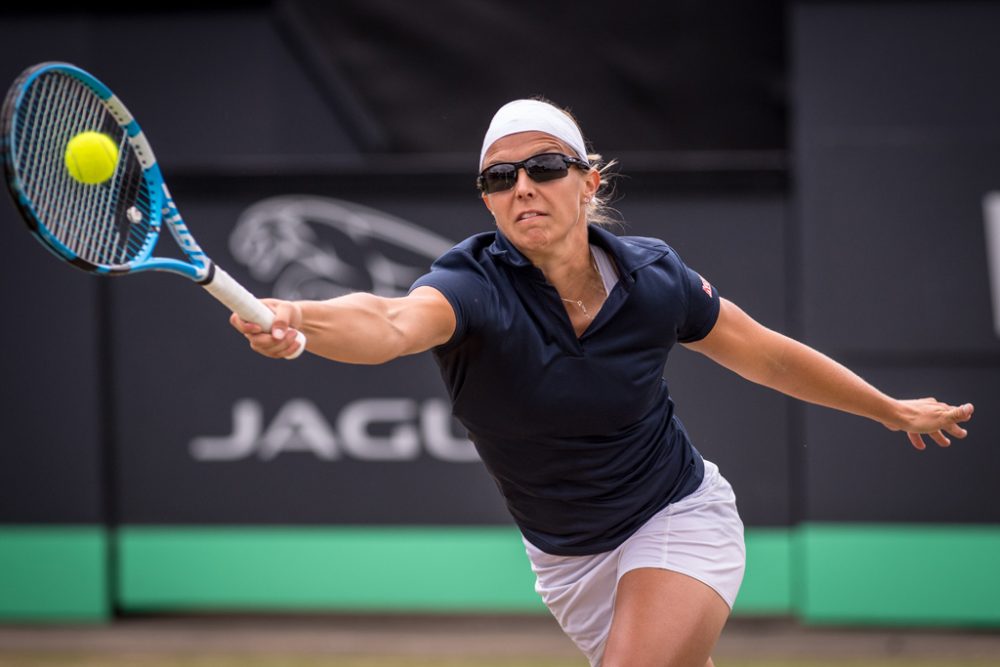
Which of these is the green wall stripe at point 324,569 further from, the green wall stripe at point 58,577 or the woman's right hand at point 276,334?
the woman's right hand at point 276,334

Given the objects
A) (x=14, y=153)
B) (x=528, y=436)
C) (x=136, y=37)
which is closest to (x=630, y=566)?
(x=528, y=436)

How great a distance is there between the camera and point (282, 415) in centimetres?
609

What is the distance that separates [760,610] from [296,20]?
3538 mm

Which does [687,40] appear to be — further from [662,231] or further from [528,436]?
[528,436]

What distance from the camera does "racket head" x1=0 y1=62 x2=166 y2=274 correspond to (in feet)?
7.20

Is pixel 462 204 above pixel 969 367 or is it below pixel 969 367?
above

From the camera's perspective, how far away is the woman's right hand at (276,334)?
7.25 ft

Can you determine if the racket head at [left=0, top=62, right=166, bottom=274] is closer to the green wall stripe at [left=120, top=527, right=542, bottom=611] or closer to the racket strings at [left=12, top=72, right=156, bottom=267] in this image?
the racket strings at [left=12, top=72, right=156, bottom=267]

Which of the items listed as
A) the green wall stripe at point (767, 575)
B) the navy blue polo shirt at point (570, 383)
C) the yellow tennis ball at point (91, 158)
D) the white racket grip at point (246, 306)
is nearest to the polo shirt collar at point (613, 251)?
the navy blue polo shirt at point (570, 383)

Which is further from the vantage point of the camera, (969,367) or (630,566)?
(969,367)

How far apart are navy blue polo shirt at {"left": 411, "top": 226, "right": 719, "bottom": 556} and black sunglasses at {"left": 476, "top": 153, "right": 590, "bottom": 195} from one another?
0.14 metres

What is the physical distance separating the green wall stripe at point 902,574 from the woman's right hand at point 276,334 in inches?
160

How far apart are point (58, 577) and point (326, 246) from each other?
2028 mm

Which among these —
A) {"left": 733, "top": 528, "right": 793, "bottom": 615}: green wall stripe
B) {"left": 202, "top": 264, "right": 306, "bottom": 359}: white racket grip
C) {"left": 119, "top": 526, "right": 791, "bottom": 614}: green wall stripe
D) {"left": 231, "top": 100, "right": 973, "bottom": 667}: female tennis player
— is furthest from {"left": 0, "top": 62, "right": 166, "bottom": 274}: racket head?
{"left": 733, "top": 528, "right": 793, "bottom": 615}: green wall stripe
